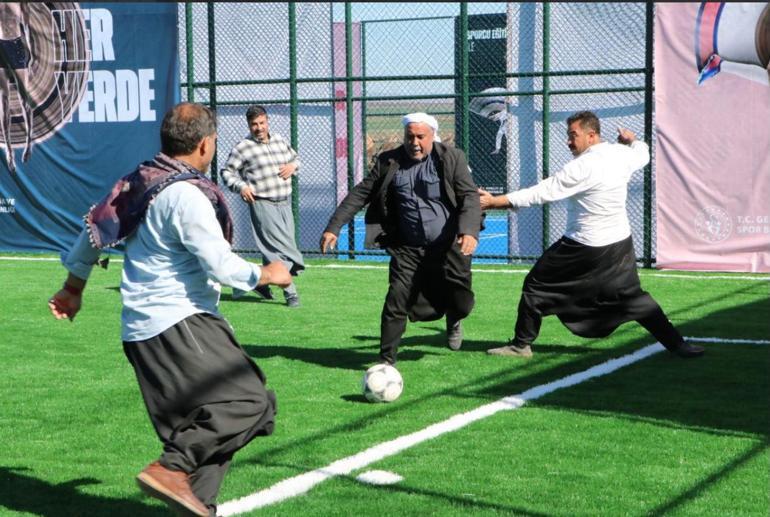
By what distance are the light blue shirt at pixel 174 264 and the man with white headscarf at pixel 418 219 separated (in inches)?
138

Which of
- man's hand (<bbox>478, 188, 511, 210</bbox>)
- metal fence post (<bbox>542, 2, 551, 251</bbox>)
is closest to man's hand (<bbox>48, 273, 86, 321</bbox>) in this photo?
man's hand (<bbox>478, 188, 511, 210</bbox>)

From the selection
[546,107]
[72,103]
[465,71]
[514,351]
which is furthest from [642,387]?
[72,103]

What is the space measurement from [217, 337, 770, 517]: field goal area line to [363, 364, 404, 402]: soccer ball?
1.75 ft

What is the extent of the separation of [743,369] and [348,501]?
437 centimetres

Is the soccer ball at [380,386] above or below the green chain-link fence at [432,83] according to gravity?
below

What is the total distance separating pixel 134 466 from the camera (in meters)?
5.87

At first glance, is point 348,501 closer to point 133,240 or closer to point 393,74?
point 133,240

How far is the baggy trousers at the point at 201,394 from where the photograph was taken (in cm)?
461

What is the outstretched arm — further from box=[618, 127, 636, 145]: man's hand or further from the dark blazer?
box=[618, 127, 636, 145]: man's hand

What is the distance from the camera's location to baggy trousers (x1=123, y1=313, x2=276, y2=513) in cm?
461

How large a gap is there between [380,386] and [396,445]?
43.7 inches

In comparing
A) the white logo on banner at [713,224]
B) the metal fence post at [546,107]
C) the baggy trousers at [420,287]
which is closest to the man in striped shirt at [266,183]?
the baggy trousers at [420,287]

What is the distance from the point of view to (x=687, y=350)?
29.7 feet

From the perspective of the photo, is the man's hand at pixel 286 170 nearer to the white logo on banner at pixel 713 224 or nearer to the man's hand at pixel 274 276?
the white logo on banner at pixel 713 224
